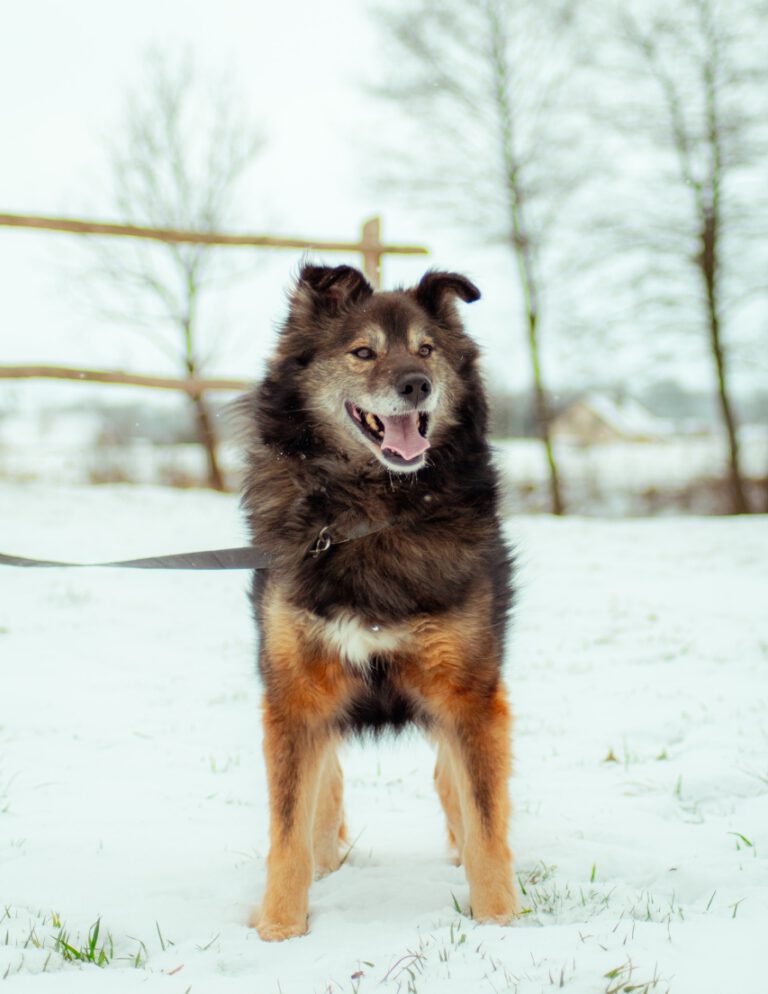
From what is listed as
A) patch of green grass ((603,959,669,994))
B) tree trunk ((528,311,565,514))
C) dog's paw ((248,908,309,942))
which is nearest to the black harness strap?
dog's paw ((248,908,309,942))

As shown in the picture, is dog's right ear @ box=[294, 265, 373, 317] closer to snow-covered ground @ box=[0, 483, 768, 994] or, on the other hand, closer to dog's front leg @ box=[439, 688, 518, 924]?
snow-covered ground @ box=[0, 483, 768, 994]

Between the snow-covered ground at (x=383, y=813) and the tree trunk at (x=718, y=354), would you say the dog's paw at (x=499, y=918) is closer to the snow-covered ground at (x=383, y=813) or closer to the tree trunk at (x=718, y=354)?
the snow-covered ground at (x=383, y=813)

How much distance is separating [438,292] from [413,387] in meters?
0.59

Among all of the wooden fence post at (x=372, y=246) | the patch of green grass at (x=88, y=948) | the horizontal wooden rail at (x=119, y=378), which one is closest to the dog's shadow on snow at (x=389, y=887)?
the patch of green grass at (x=88, y=948)

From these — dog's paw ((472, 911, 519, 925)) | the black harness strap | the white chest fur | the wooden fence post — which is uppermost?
the wooden fence post

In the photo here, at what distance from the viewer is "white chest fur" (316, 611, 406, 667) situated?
2512mm

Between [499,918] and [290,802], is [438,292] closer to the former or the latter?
[290,802]

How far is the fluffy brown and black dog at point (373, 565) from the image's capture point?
252 centimetres

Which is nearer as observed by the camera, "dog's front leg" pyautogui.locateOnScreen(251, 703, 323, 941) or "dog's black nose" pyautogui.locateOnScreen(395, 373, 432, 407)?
"dog's front leg" pyautogui.locateOnScreen(251, 703, 323, 941)

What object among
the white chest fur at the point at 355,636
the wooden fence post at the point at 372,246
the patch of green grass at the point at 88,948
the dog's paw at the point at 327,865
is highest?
the wooden fence post at the point at 372,246

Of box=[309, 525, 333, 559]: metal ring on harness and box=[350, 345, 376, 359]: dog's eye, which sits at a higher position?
box=[350, 345, 376, 359]: dog's eye

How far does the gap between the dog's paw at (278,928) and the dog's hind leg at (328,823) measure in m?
0.54

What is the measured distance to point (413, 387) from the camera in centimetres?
267

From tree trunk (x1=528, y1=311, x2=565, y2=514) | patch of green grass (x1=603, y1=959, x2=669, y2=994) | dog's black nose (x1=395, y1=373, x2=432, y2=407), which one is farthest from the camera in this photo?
tree trunk (x1=528, y1=311, x2=565, y2=514)
